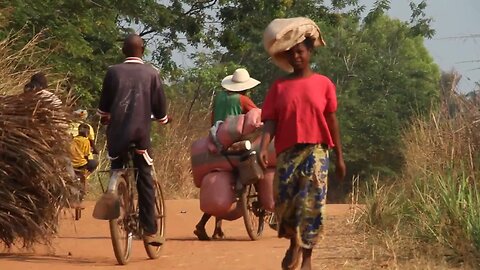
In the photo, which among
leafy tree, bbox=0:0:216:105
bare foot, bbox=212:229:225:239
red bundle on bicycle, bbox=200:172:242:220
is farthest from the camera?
leafy tree, bbox=0:0:216:105

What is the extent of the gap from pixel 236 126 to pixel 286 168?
141 inches

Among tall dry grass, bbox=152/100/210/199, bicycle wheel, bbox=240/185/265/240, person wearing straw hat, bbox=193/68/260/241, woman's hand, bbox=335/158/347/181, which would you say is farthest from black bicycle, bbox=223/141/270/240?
tall dry grass, bbox=152/100/210/199

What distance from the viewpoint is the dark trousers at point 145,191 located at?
8.87 meters

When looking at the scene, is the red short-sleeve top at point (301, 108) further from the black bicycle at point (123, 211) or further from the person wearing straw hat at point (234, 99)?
the person wearing straw hat at point (234, 99)

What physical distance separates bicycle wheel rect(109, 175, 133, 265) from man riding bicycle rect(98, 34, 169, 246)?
6.0 inches

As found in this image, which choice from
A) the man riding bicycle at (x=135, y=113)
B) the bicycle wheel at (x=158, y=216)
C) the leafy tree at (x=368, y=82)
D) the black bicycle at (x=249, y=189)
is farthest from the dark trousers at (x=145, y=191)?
the leafy tree at (x=368, y=82)

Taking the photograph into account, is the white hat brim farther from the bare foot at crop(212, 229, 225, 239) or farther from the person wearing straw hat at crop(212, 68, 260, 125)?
the bare foot at crop(212, 229, 225, 239)

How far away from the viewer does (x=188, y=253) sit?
383 inches

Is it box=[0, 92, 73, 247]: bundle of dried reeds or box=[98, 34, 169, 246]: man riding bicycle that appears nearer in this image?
box=[0, 92, 73, 247]: bundle of dried reeds

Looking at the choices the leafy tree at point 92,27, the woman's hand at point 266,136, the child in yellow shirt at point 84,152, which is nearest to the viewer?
the woman's hand at point 266,136

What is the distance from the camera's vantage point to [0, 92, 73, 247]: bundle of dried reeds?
8273 millimetres

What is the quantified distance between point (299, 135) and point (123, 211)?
2.30 m

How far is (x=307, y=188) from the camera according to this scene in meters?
7.12

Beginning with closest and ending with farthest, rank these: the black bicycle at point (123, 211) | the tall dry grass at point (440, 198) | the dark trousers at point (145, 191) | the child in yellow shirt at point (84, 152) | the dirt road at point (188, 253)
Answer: the tall dry grass at point (440, 198) < the black bicycle at point (123, 211) < the dirt road at point (188, 253) < the dark trousers at point (145, 191) < the child in yellow shirt at point (84, 152)
